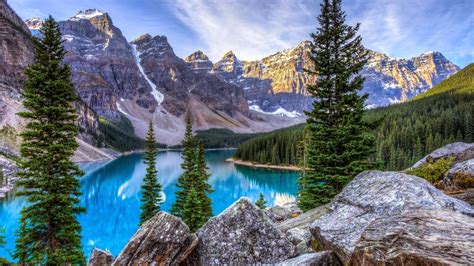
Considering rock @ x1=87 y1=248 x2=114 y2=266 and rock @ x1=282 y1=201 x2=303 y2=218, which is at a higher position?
rock @ x1=87 y1=248 x2=114 y2=266

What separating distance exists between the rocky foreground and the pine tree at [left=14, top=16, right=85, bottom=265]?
949 cm

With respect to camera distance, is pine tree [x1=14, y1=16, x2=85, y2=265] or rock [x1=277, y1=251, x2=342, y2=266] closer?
rock [x1=277, y1=251, x2=342, y2=266]

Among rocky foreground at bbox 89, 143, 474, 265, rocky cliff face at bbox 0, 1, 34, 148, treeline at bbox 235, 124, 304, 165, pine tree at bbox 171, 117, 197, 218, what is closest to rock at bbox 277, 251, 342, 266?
rocky foreground at bbox 89, 143, 474, 265

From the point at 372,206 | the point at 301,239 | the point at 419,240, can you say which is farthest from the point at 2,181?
the point at 419,240

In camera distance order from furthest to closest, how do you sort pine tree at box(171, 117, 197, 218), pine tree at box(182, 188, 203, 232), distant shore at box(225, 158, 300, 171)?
distant shore at box(225, 158, 300, 171)
pine tree at box(171, 117, 197, 218)
pine tree at box(182, 188, 203, 232)

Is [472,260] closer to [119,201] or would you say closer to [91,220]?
[91,220]

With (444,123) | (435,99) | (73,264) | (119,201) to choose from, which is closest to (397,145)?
(444,123)

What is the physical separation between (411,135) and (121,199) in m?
96.9

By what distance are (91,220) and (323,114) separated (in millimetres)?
48738

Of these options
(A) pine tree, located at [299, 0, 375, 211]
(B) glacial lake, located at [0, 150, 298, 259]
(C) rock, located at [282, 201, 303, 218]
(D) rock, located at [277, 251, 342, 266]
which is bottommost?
(B) glacial lake, located at [0, 150, 298, 259]

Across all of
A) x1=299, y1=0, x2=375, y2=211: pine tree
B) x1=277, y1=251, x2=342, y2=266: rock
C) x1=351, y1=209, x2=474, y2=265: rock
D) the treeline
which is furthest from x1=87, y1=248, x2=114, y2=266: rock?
the treeline

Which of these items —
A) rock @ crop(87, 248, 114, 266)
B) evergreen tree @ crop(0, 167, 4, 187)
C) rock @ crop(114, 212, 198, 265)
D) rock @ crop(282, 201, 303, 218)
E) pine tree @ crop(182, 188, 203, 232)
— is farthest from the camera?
evergreen tree @ crop(0, 167, 4, 187)

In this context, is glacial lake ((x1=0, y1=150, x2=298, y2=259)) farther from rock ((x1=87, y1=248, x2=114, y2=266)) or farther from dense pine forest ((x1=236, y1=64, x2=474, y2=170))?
rock ((x1=87, y1=248, x2=114, y2=266))

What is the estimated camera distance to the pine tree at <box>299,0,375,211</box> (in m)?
17.8
